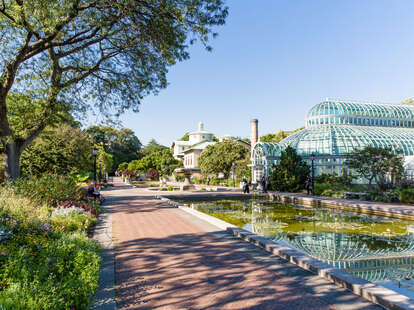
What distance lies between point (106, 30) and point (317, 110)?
27180mm

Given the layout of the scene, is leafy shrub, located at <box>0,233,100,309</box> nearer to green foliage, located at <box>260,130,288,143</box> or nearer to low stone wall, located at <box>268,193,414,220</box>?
low stone wall, located at <box>268,193,414,220</box>

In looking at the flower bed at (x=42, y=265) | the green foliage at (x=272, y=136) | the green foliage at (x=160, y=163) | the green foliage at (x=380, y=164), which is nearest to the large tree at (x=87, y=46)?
the flower bed at (x=42, y=265)

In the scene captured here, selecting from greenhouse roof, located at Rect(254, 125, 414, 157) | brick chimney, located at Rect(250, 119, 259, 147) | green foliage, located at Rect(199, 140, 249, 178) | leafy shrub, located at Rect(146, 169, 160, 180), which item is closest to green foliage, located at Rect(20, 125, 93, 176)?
green foliage, located at Rect(199, 140, 249, 178)

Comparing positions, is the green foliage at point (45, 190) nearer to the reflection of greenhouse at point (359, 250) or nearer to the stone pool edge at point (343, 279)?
the reflection of greenhouse at point (359, 250)

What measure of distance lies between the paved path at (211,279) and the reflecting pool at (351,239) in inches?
64.9

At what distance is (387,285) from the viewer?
5.47 meters

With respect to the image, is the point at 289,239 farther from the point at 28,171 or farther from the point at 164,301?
the point at 28,171

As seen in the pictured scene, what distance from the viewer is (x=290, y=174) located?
25.5 m

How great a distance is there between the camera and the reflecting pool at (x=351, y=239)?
630 cm

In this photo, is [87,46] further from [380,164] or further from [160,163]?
[160,163]

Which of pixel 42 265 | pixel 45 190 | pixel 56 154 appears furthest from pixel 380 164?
pixel 56 154

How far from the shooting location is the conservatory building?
28.0 m

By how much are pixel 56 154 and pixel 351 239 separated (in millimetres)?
26360

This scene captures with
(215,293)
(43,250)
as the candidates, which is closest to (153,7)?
(43,250)
